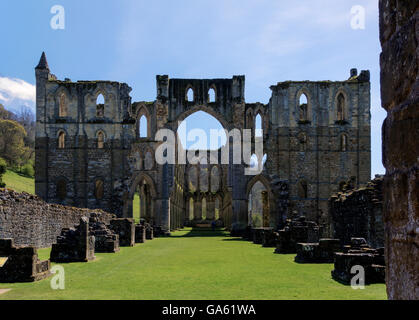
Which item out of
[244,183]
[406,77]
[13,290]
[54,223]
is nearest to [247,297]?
[13,290]

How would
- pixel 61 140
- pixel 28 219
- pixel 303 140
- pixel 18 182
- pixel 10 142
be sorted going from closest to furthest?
pixel 28 219, pixel 303 140, pixel 61 140, pixel 18 182, pixel 10 142

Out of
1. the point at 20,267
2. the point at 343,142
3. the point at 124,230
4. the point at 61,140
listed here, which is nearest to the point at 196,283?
the point at 20,267

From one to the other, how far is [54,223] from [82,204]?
14318 millimetres

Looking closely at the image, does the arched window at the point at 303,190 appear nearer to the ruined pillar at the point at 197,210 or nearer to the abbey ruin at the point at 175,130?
the abbey ruin at the point at 175,130

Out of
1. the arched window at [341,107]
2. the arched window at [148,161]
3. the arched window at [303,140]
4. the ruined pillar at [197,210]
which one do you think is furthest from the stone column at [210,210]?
the arched window at [341,107]

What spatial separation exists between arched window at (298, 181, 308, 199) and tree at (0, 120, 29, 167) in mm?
43743

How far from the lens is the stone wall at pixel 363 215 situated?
12898mm

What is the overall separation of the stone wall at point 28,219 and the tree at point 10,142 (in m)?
48.0

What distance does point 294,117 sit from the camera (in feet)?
103

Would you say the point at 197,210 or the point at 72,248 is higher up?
the point at 72,248

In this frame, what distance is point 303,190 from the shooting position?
31422mm

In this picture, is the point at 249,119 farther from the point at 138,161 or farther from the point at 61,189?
the point at 61,189

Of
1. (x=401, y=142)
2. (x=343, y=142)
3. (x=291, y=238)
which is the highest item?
(x=343, y=142)

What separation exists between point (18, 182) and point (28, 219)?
136 ft
